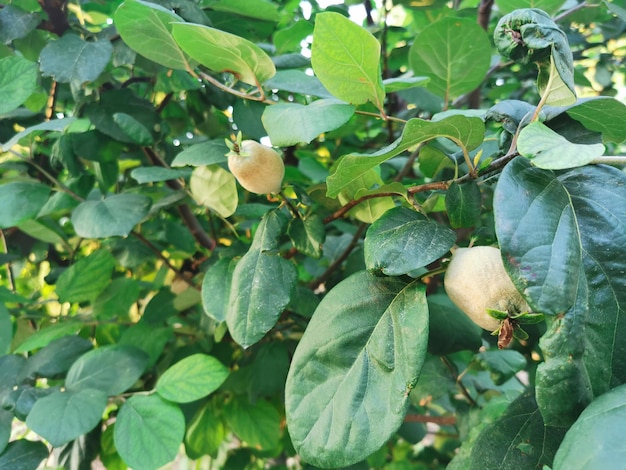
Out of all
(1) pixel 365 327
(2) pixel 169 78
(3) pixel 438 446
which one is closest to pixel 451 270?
(1) pixel 365 327

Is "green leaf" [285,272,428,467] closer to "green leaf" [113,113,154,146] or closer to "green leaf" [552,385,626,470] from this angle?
"green leaf" [552,385,626,470]

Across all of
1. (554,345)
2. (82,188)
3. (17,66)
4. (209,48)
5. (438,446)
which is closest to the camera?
(554,345)

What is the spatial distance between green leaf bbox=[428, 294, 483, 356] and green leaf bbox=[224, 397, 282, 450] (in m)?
0.31

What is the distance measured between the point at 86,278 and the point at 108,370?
167mm

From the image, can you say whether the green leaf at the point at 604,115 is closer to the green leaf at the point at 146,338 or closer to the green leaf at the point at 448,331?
the green leaf at the point at 448,331

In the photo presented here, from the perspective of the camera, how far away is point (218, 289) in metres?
0.45

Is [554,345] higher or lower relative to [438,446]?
higher

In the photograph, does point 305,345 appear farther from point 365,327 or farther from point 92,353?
point 92,353

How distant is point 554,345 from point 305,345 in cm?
16

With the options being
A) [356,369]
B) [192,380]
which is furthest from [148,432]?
[356,369]

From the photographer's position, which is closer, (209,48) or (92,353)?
(209,48)

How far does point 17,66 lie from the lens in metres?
0.52

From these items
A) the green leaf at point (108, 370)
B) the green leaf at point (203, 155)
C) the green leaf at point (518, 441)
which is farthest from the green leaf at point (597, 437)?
the green leaf at point (108, 370)

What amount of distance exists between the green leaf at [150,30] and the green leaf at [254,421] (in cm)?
49
